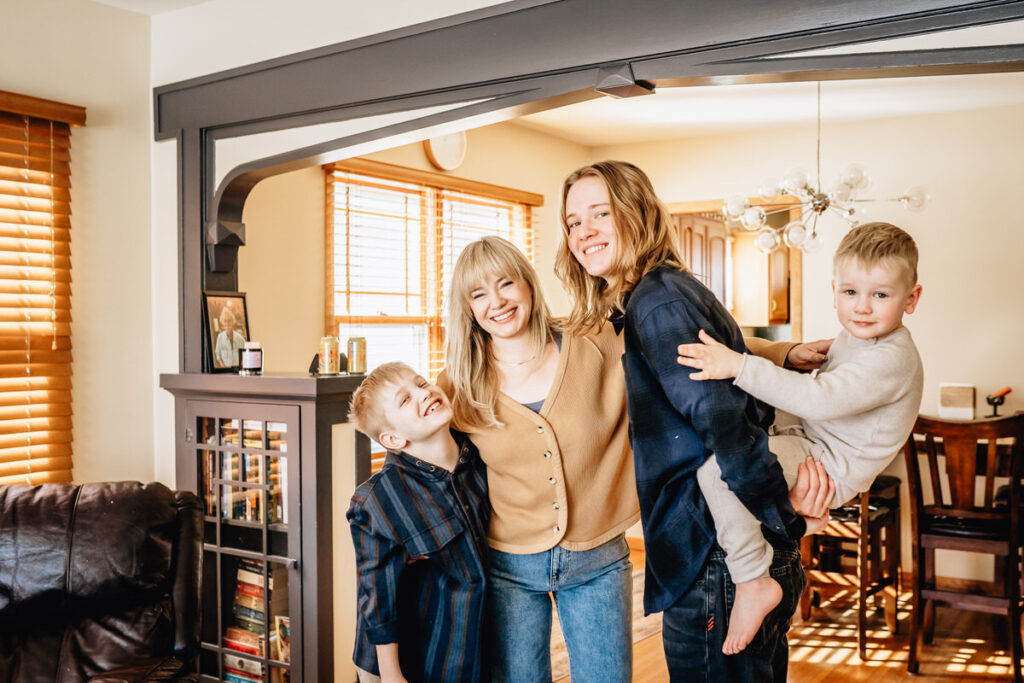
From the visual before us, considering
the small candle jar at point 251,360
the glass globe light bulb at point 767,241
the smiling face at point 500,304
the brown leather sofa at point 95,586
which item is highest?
→ the glass globe light bulb at point 767,241

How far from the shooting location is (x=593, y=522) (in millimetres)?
1806

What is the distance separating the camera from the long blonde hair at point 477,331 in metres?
1.80

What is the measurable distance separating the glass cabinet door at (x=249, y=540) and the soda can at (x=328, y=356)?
19 centimetres

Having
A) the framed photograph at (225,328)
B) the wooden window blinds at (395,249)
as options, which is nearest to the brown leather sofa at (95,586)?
the framed photograph at (225,328)

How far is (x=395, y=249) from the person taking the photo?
4.61 meters

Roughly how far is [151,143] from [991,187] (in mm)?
4789

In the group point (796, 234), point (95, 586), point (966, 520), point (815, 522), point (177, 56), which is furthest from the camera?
point (796, 234)

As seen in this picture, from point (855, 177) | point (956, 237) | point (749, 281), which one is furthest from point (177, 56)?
point (749, 281)

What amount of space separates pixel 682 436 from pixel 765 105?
3.99m

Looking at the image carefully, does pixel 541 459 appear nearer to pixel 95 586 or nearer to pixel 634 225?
pixel 634 225

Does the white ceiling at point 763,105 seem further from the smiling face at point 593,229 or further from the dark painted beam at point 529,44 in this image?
the smiling face at point 593,229

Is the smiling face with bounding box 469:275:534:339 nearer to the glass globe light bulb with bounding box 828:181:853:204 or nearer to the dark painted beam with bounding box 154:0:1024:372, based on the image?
the dark painted beam with bounding box 154:0:1024:372

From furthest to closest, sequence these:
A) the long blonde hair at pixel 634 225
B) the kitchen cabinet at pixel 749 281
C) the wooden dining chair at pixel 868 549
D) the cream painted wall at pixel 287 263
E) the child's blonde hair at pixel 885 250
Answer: the kitchen cabinet at pixel 749 281 → the wooden dining chair at pixel 868 549 → the cream painted wall at pixel 287 263 → the long blonde hair at pixel 634 225 → the child's blonde hair at pixel 885 250

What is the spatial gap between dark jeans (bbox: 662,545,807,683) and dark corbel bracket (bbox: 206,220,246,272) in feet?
8.13
